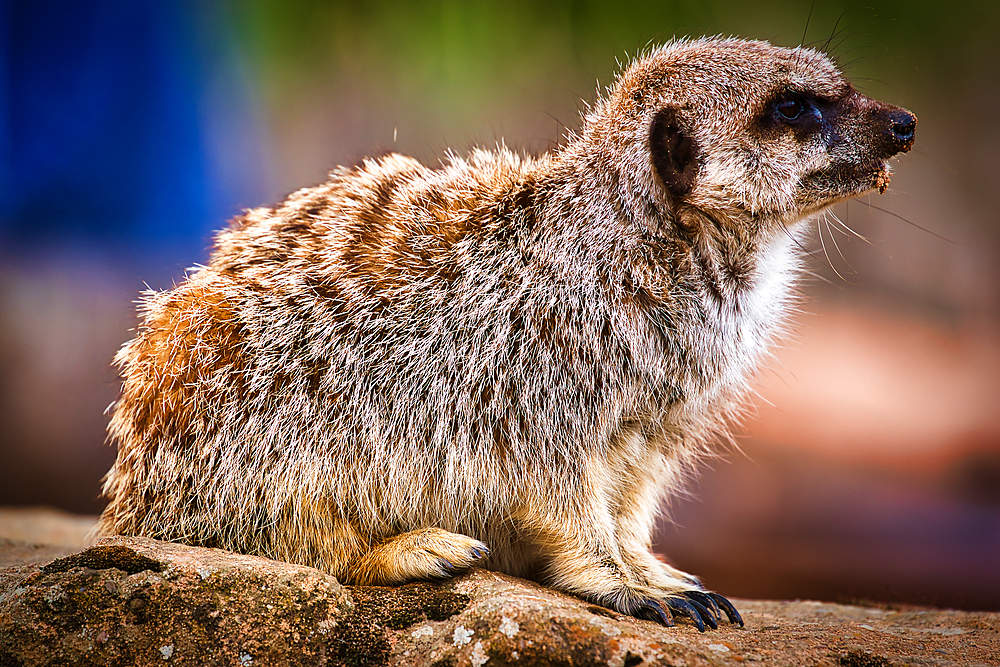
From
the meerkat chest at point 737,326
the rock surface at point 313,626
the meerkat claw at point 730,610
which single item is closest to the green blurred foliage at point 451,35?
the meerkat chest at point 737,326

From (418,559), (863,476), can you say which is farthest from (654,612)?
(863,476)

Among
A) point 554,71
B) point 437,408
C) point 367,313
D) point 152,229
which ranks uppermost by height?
point 554,71

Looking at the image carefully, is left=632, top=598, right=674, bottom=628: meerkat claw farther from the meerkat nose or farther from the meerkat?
the meerkat nose

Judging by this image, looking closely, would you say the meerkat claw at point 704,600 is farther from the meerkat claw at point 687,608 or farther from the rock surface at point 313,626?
the rock surface at point 313,626

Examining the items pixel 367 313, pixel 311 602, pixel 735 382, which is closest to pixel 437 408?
pixel 367 313

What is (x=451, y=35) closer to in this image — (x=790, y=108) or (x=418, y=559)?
(x=790, y=108)

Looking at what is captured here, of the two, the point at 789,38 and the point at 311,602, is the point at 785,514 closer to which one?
the point at 789,38
